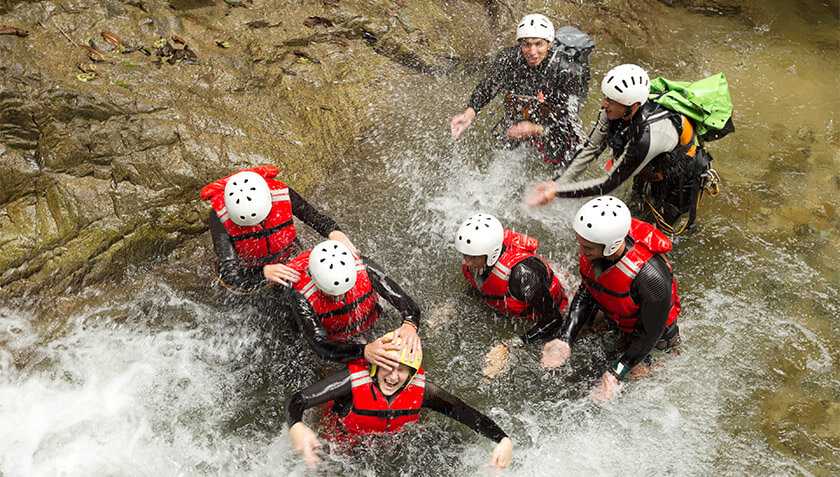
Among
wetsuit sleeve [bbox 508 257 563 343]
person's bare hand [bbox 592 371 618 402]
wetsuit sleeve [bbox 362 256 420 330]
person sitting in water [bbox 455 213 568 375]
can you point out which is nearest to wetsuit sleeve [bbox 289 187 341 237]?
wetsuit sleeve [bbox 362 256 420 330]

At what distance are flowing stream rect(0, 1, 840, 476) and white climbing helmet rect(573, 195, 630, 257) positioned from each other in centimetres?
141

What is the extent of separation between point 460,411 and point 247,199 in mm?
2381

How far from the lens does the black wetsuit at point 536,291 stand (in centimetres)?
473

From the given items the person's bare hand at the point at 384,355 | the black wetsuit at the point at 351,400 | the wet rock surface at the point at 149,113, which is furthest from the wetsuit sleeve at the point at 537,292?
the wet rock surface at the point at 149,113

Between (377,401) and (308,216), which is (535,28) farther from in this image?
(377,401)

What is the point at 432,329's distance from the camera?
5.55m

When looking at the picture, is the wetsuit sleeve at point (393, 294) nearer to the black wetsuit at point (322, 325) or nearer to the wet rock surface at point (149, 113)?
the black wetsuit at point (322, 325)

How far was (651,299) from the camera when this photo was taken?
4.19m

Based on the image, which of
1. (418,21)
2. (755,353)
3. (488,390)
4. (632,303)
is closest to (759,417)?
(755,353)

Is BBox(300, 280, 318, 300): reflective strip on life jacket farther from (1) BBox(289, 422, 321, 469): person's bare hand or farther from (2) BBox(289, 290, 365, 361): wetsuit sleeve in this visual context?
(1) BBox(289, 422, 321, 469): person's bare hand

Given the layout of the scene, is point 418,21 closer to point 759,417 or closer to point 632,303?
point 632,303

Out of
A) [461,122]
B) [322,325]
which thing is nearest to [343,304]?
[322,325]

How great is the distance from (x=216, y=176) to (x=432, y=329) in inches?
114

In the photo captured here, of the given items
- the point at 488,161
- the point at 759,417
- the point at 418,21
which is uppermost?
the point at 418,21
